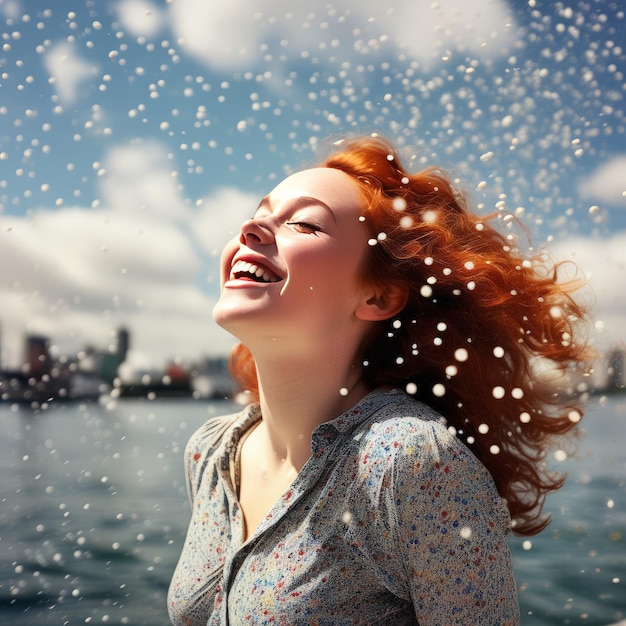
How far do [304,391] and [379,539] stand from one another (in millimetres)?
297

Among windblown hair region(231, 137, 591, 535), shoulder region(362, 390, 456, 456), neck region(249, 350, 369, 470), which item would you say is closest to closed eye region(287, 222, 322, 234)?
windblown hair region(231, 137, 591, 535)

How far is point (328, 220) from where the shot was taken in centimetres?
119

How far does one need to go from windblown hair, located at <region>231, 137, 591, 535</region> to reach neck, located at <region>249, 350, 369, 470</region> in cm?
7

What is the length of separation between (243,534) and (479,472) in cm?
44

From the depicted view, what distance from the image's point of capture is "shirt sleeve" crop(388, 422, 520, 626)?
0.99m

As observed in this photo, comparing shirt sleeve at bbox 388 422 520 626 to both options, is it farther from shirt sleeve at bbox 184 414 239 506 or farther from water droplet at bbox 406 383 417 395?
shirt sleeve at bbox 184 414 239 506

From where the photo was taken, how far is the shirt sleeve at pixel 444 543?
0.99 m

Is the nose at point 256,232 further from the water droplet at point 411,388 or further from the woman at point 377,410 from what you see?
the water droplet at point 411,388

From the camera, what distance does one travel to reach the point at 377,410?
1155mm

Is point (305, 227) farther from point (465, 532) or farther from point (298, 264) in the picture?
point (465, 532)

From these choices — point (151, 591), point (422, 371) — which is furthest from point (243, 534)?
point (151, 591)

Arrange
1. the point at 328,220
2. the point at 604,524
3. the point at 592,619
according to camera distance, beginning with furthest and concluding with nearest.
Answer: the point at 604,524 < the point at 592,619 < the point at 328,220

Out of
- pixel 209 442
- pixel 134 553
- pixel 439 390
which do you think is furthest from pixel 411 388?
pixel 134 553

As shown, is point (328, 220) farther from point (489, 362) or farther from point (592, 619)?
point (592, 619)
